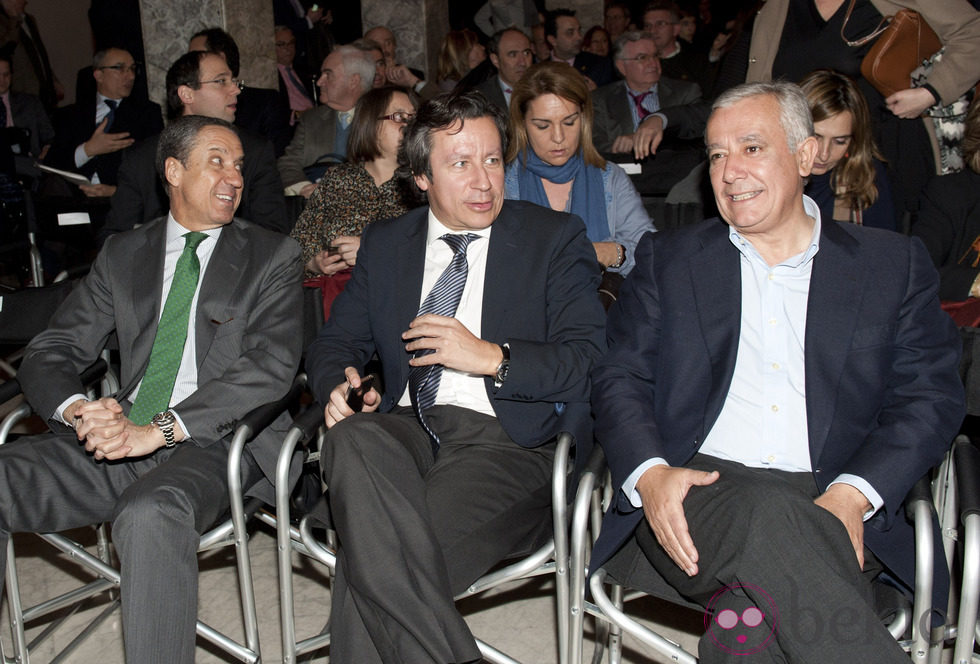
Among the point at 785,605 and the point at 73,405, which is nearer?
the point at 785,605

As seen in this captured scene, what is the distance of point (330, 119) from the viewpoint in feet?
15.5

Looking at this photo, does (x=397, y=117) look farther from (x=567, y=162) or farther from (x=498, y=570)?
(x=498, y=570)

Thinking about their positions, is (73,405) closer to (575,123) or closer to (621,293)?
(621,293)

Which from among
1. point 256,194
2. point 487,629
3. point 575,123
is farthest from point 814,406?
point 256,194

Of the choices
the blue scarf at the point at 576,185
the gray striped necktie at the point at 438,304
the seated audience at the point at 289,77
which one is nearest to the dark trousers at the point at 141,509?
the gray striped necktie at the point at 438,304

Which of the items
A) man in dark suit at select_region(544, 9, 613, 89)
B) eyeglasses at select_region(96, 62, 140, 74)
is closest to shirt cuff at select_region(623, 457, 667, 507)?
eyeglasses at select_region(96, 62, 140, 74)

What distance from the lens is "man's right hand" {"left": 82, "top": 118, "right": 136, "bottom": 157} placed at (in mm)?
5199

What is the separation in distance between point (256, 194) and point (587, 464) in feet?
6.97

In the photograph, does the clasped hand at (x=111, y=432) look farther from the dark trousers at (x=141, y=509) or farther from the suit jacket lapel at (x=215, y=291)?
the suit jacket lapel at (x=215, y=291)

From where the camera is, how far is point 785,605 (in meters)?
1.65

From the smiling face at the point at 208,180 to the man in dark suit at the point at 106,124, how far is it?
2804 millimetres

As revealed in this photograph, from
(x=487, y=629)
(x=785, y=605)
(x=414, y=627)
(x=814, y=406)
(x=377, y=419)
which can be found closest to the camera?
(x=785, y=605)

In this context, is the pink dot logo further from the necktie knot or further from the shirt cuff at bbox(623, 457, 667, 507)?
the necktie knot

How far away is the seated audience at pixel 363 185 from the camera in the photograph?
133 inches
